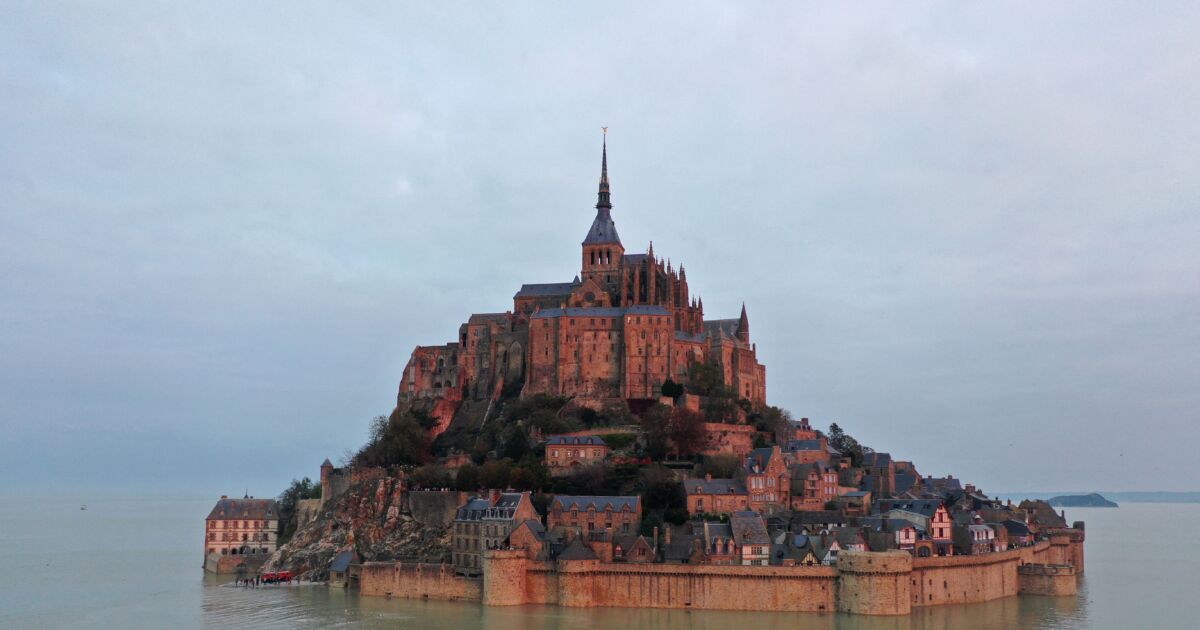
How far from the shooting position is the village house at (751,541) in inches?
2084

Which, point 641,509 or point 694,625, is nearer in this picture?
point 694,625

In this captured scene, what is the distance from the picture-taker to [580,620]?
48.9 metres

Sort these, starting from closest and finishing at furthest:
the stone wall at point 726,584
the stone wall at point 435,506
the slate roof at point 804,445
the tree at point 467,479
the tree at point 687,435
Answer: the stone wall at point 726,584 < the stone wall at point 435,506 < the tree at point 467,479 < the tree at point 687,435 < the slate roof at point 804,445

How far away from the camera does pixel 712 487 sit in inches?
2367

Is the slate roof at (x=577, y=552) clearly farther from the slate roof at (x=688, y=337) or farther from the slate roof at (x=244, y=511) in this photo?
the slate roof at (x=244, y=511)

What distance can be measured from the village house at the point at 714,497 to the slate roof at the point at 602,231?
103ft

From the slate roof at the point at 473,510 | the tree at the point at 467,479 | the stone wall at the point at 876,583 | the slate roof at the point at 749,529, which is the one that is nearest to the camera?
the stone wall at the point at 876,583

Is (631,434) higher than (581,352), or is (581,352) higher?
(581,352)

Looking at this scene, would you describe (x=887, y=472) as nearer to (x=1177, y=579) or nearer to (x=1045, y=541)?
(x=1045, y=541)

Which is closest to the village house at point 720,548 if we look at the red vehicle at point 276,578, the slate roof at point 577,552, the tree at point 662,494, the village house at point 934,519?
the slate roof at point 577,552

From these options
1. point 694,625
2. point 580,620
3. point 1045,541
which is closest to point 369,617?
point 580,620

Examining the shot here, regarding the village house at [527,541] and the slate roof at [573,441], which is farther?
the slate roof at [573,441]

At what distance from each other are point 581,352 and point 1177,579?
146ft

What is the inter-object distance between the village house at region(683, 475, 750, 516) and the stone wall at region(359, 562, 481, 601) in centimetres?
1324
